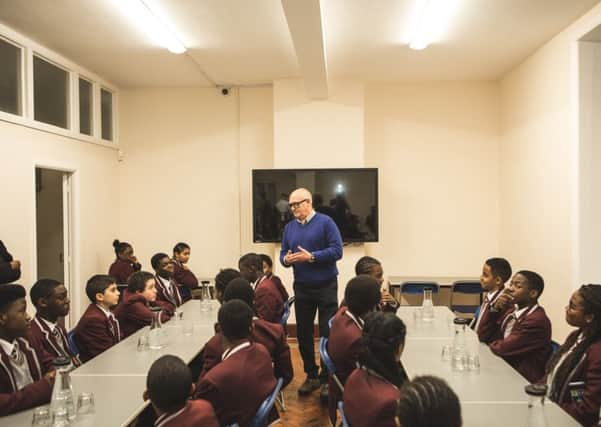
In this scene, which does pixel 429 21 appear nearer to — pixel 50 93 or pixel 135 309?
pixel 135 309

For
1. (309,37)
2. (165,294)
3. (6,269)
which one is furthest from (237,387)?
(309,37)

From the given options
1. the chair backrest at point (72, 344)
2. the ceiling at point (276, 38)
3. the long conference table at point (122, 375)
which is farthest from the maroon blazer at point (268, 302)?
the ceiling at point (276, 38)

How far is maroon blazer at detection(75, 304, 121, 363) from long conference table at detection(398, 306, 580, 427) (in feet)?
5.89

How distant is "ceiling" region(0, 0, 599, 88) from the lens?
12.8 feet

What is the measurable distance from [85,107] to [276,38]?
2659mm

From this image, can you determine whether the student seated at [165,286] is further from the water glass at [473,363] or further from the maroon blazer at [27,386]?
Answer: the water glass at [473,363]

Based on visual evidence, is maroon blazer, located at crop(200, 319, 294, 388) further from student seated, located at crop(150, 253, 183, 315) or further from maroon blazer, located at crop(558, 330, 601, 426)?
student seated, located at crop(150, 253, 183, 315)

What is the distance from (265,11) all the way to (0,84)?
93.7 inches

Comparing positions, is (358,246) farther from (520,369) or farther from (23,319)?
(23,319)

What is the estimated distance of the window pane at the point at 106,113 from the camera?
249 inches

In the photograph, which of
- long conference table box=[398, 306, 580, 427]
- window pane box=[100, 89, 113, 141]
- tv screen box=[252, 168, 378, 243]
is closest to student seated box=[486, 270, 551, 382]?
long conference table box=[398, 306, 580, 427]

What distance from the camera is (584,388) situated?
2.16m

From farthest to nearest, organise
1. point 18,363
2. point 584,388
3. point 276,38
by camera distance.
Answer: point 276,38 → point 18,363 → point 584,388

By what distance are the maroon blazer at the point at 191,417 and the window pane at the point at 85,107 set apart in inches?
190
